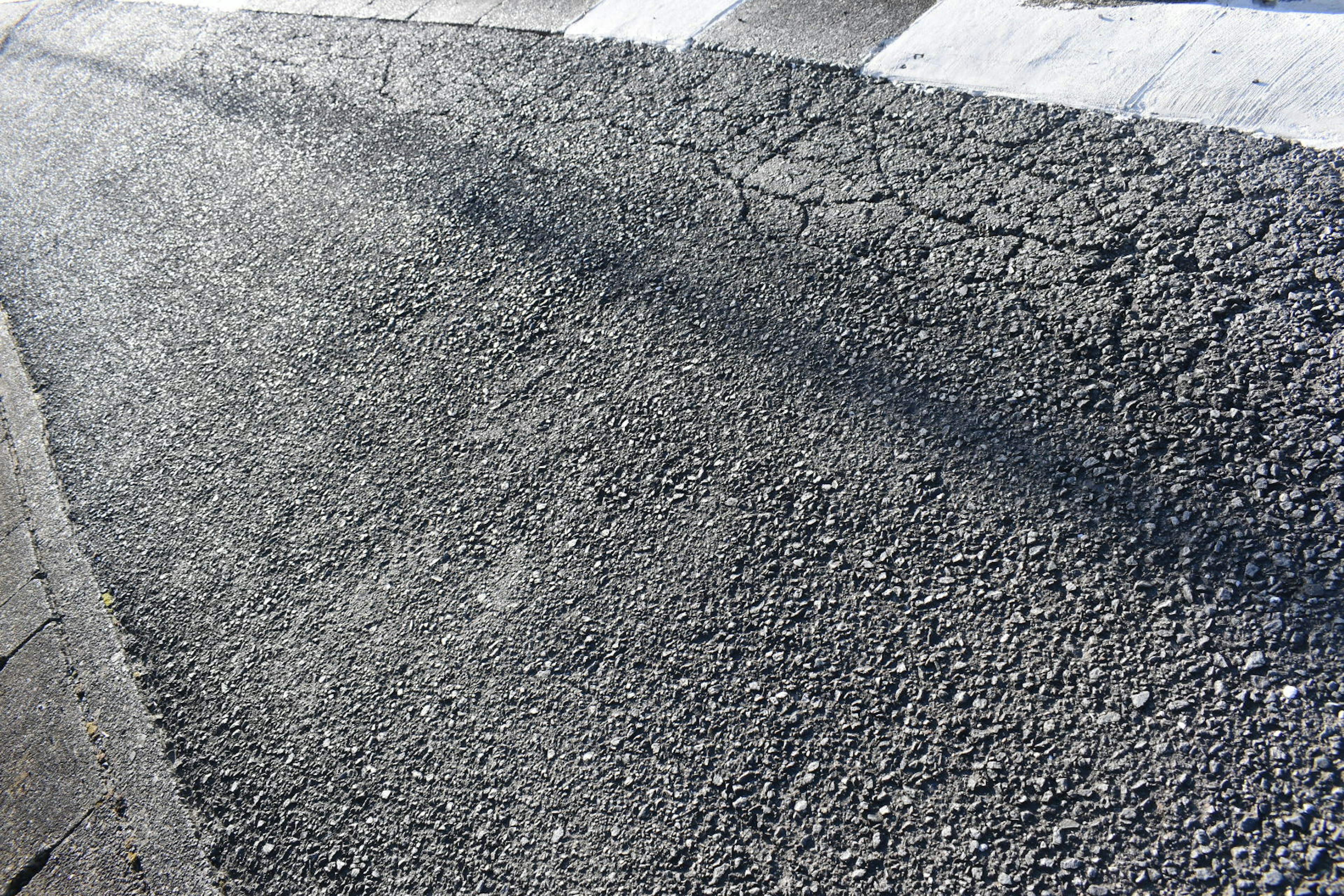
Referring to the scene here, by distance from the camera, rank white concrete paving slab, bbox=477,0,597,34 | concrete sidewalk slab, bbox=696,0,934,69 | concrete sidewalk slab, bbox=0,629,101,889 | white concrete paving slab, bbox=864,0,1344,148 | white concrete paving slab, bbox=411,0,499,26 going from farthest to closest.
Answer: white concrete paving slab, bbox=411,0,499,26 → white concrete paving slab, bbox=477,0,597,34 → concrete sidewalk slab, bbox=696,0,934,69 → white concrete paving slab, bbox=864,0,1344,148 → concrete sidewalk slab, bbox=0,629,101,889

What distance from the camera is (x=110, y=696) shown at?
237cm

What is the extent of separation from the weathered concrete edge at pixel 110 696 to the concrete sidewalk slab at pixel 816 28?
3.44 meters

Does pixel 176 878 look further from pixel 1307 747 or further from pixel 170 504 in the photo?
pixel 1307 747

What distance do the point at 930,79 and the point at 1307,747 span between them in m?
2.66

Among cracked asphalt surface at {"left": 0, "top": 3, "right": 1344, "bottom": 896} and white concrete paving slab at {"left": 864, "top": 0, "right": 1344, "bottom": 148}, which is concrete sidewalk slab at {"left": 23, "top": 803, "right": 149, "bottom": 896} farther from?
white concrete paving slab at {"left": 864, "top": 0, "right": 1344, "bottom": 148}

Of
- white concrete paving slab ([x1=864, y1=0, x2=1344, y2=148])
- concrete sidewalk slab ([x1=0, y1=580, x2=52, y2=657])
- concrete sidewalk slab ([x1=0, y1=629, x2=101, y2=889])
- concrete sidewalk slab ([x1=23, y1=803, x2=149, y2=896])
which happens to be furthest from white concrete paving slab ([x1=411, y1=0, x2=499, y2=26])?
concrete sidewalk slab ([x1=23, y1=803, x2=149, y2=896])

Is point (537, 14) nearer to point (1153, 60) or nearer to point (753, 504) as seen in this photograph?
point (1153, 60)

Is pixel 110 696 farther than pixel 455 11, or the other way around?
pixel 455 11

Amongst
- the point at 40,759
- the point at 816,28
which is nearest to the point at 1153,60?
the point at 816,28

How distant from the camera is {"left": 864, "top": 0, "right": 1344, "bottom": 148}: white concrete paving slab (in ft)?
8.36

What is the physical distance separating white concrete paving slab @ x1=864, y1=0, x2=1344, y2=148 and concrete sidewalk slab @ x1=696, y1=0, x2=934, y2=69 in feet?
0.45

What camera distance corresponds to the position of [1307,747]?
4.86 ft

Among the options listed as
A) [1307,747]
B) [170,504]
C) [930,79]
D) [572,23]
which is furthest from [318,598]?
[572,23]

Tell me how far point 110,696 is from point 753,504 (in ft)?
6.49
